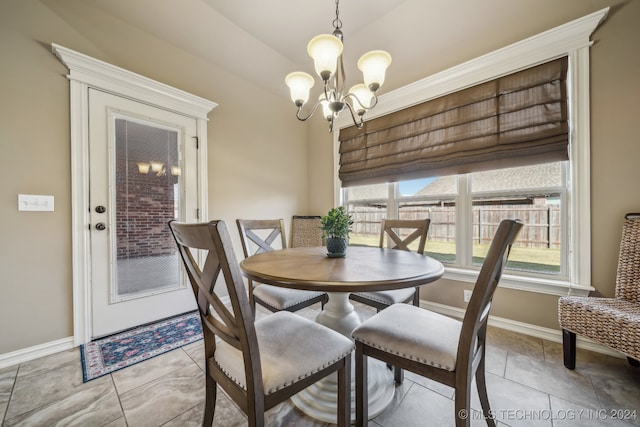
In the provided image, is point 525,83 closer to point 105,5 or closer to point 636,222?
point 636,222

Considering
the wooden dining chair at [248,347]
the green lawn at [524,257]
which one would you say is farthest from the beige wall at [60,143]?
the wooden dining chair at [248,347]

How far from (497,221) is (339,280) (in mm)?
2121

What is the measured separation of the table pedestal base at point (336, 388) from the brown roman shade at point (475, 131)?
1791 mm

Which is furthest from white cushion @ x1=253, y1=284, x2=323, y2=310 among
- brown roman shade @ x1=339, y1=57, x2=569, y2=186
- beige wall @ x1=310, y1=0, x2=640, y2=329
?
beige wall @ x1=310, y1=0, x2=640, y2=329

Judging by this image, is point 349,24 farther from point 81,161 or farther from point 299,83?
point 81,161

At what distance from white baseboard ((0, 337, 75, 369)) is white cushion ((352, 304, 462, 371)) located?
2279mm

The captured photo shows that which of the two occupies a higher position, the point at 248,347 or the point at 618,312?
the point at 248,347

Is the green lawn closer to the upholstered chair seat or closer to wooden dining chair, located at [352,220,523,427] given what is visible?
the upholstered chair seat

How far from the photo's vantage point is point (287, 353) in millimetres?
931

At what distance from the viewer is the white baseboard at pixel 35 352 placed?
1.63 meters

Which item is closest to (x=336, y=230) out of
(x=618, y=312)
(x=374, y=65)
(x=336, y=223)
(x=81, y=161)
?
(x=336, y=223)

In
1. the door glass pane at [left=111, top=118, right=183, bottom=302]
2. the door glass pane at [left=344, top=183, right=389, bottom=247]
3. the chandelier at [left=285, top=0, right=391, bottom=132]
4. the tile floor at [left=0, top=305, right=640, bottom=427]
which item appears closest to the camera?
the tile floor at [left=0, top=305, right=640, bottom=427]

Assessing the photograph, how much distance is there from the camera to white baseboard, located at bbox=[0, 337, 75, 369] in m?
1.63

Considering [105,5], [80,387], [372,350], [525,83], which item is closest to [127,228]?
[80,387]
